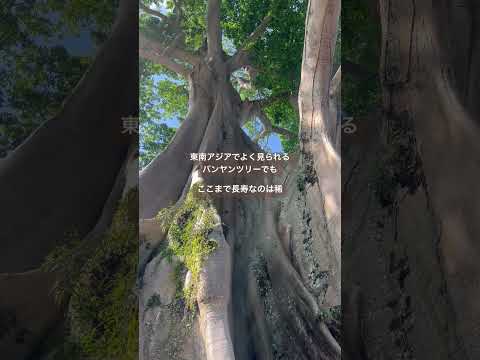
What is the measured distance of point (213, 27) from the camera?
5.36ft

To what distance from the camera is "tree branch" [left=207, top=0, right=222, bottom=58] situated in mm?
1629

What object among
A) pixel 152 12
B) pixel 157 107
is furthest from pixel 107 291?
pixel 152 12

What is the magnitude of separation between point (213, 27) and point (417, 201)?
1.26 meters

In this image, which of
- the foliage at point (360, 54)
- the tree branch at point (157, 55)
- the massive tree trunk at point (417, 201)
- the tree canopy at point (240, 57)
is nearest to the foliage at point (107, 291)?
the tree canopy at point (240, 57)

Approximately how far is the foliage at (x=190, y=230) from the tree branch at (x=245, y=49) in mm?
597

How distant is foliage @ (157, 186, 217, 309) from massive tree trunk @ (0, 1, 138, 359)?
0.29 metres

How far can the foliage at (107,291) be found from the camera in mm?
1660

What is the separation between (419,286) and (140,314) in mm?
1309

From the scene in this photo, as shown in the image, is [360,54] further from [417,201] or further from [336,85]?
[417,201]

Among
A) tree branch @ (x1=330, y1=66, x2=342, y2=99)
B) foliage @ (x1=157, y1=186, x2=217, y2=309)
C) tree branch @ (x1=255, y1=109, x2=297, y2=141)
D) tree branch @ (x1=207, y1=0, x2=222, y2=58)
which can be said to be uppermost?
tree branch @ (x1=207, y1=0, x2=222, y2=58)

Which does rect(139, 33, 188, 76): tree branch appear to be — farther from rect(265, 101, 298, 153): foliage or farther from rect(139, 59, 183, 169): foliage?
rect(265, 101, 298, 153): foliage

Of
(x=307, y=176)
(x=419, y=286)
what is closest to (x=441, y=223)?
(x=419, y=286)

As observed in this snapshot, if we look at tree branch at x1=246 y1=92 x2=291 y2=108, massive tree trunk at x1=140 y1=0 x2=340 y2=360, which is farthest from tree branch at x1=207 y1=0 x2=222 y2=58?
tree branch at x1=246 y1=92 x2=291 y2=108

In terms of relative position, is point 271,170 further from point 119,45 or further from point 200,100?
point 119,45
